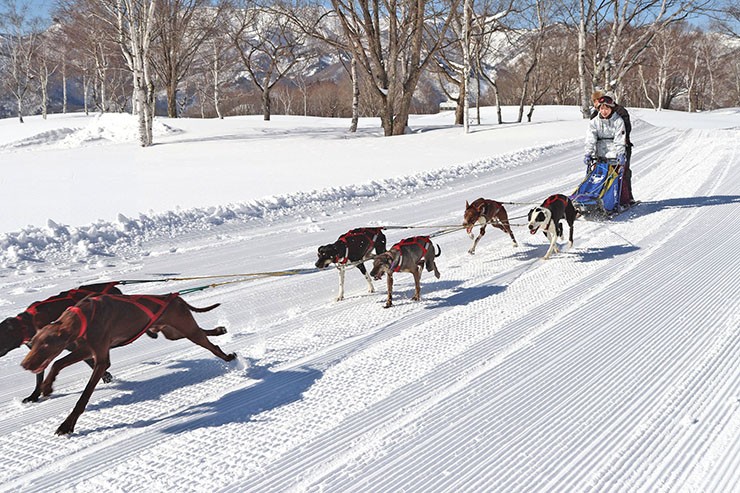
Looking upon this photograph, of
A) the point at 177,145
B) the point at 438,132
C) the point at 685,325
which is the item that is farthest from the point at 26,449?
the point at 438,132

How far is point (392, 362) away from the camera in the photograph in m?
4.38

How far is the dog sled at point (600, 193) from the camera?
30.1ft

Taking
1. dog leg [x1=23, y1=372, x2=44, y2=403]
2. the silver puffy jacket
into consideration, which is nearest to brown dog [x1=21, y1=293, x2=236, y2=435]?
dog leg [x1=23, y1=372, x2=44, y2=403]

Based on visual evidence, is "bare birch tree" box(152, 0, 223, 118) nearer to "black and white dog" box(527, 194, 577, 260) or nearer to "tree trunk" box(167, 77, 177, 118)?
"tree trunk" box(167, 77, 177, 118)

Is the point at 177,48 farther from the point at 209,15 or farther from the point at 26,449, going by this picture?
the point at 26,449

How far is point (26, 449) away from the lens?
129 inches

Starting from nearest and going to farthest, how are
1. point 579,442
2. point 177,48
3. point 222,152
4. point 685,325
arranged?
point 579,442, point 685,325, point 222,152, point 177,48

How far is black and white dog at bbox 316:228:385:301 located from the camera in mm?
5574

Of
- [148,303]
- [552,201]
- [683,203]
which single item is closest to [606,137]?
[683,203]

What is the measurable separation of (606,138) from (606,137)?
28mm

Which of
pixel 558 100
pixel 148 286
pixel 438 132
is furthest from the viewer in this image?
pixel 558 100

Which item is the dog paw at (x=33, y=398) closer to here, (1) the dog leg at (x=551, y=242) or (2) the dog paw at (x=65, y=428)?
(2) the dog paw at (x=65, y=428)

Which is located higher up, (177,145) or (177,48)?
(177,48)

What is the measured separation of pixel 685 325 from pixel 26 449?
4711mm
